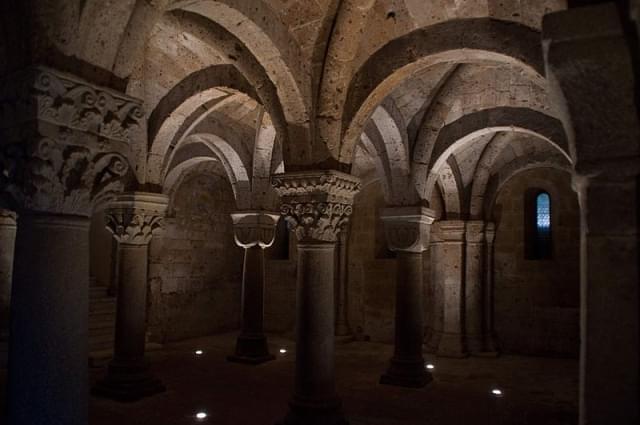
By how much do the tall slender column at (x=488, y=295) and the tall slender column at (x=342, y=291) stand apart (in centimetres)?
309

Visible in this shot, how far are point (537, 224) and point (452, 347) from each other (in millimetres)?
3350

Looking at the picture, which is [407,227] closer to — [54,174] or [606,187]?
[606,187]

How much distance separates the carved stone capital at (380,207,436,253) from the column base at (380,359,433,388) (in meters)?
1.65

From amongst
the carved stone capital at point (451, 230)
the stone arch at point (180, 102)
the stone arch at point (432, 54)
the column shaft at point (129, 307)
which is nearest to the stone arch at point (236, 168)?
the stone arch at point (180, 102)

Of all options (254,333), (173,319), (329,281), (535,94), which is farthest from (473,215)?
(173,319)

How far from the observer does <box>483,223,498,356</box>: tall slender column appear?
419 inches

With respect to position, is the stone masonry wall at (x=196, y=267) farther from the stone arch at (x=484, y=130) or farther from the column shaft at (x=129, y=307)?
the stone arch at (x=484, y=130)

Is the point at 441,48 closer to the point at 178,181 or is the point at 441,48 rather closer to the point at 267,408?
the point at 267,408

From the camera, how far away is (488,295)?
10.8 metres

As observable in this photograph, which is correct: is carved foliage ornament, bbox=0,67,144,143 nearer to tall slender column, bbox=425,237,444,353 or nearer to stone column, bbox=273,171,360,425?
stone column, bbox=273,171,360,425

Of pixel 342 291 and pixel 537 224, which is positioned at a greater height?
pixel 537 224

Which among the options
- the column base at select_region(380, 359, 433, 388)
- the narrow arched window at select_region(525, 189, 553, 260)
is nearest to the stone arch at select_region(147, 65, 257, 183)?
the column base at select_region(380, 359, 433, 388)

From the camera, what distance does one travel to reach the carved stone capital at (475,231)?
413 inches

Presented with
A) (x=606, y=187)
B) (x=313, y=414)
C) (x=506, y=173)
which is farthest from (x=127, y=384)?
(x=506, y=173)
